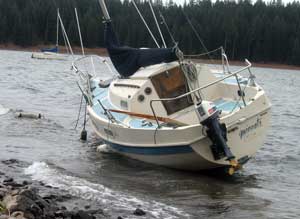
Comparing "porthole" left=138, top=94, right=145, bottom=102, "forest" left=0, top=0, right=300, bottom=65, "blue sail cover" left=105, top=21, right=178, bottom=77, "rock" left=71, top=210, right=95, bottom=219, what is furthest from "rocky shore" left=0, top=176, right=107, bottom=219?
"forest" left=0, top=0, right=300, bottom=65

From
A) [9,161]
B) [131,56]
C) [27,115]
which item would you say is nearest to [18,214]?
[9,161]

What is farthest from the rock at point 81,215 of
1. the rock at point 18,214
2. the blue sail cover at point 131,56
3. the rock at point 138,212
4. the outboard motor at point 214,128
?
the blue sail cover at point 131,56

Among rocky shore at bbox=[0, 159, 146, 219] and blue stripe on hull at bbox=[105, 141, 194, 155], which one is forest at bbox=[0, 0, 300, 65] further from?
rocky shore at bbox=[0, 159, 146, 219]

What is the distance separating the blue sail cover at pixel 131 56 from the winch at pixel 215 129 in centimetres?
346

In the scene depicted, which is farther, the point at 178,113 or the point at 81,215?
the point at 178,113

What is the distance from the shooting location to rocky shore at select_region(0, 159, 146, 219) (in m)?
9.19

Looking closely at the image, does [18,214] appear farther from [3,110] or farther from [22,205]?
[3,110]

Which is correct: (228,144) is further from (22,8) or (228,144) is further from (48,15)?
(22,8)

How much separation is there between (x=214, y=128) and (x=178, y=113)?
9.20 ft

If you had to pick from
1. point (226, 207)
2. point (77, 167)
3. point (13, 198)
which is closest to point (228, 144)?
point (226, 207)

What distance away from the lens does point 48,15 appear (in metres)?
121

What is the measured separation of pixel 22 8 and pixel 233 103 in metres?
126

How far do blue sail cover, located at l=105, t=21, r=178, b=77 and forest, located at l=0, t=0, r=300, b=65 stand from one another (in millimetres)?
86592

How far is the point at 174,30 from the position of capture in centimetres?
11494
